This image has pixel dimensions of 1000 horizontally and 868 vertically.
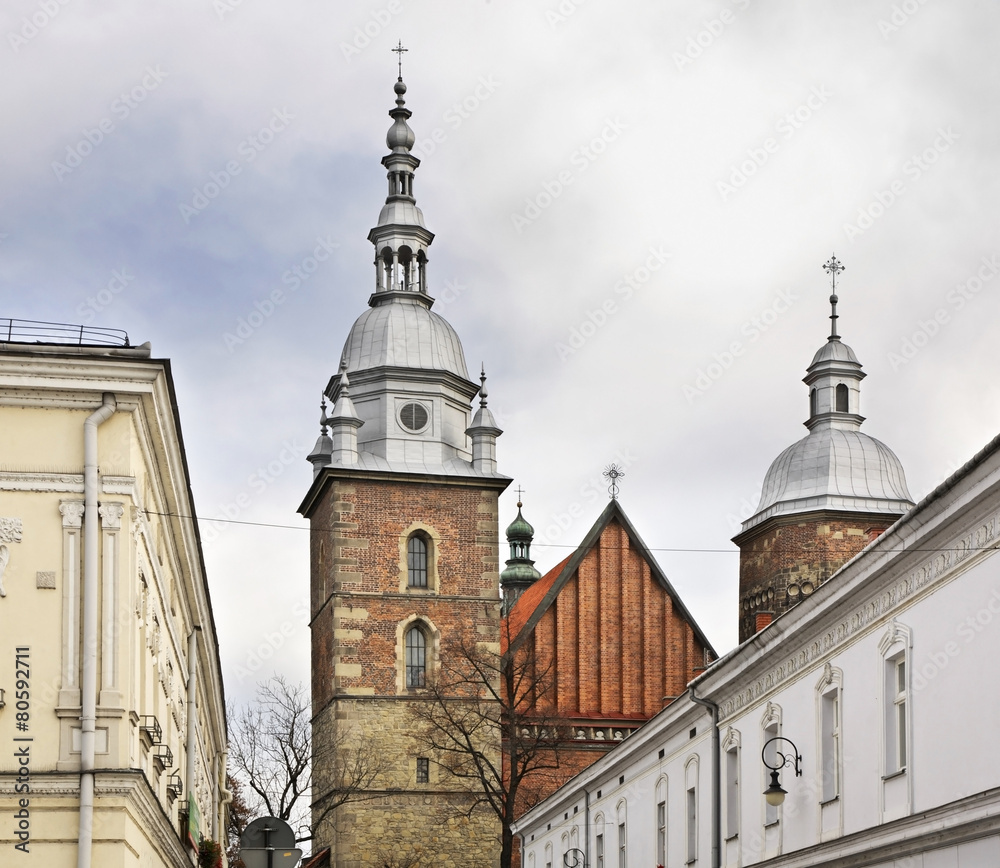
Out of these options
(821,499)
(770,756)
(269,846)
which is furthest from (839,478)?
(269,846)

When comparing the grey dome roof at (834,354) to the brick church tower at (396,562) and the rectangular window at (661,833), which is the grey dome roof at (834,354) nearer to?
the brick church tower at (396,562)

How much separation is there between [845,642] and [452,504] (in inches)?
1316

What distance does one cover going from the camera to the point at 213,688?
3759 cm

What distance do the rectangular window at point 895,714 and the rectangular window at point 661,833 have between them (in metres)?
13.3

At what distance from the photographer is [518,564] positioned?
100 m

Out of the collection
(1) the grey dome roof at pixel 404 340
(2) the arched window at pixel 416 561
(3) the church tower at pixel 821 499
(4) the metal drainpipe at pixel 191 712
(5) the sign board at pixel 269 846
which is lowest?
(5) the sign board at pixel 269 846

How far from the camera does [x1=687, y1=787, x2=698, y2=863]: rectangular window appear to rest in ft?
97.1

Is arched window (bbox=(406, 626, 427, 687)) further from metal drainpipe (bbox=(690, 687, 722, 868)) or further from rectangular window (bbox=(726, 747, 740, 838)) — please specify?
rectangular window (bbox=(726, 747, 740, 838))

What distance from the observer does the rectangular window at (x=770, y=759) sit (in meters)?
24.2

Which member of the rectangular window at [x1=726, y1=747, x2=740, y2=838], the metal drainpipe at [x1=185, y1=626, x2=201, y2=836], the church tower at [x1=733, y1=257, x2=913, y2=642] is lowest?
the rectangular window at [x1=726, y1=747, x2=740, y2=838]

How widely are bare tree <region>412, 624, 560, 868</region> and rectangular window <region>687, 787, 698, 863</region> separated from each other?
18985 millimetres

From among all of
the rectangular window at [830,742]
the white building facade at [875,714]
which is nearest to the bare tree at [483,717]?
the white building facade at [875,714]

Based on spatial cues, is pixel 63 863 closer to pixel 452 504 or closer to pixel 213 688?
pixel 213 688

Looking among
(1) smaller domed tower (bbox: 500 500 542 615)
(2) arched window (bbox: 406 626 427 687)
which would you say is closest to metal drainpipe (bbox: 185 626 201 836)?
(2) arched window (bbox: 406 626 427 687)
